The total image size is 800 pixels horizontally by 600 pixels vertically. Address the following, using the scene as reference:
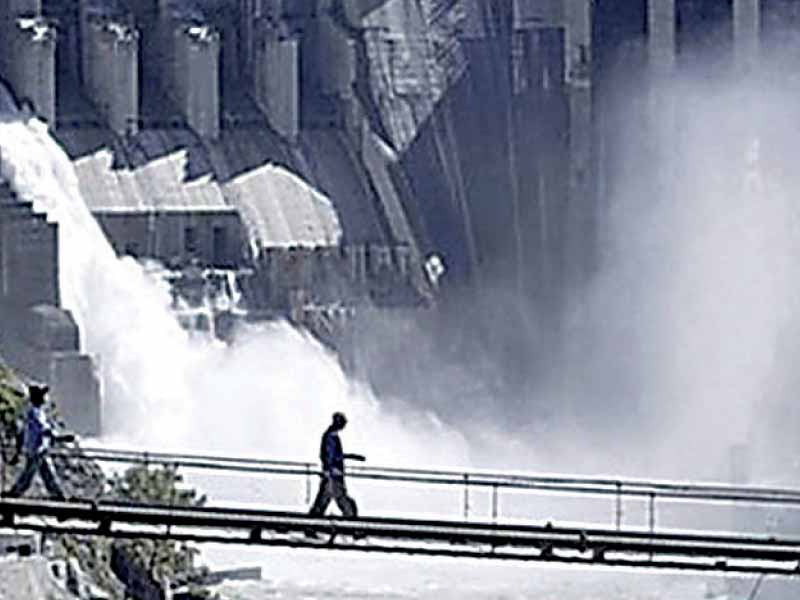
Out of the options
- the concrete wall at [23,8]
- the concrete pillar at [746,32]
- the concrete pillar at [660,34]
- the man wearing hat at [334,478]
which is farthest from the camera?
the concrete pillar at [660,34]

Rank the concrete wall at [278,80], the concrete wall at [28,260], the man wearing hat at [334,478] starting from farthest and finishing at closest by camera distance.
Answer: the concrete wall at [278,80]
the concrete wall at [28,260]
the man wearing hat at [334,478]

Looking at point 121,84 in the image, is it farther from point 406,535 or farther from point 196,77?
point 406,535

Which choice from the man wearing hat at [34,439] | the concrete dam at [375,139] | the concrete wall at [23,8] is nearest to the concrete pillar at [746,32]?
the concrete dam at [375,139]

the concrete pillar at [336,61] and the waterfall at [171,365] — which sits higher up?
the concrete pillar at [336,61]

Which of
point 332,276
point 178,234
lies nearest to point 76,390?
point 178,234

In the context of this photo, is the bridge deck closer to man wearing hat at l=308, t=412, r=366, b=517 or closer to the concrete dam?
man wearing hat at l=308, t=412, r=366, b=517

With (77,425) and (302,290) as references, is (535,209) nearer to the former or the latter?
(302,290)

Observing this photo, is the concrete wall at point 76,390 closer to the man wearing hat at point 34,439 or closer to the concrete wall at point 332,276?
the concrete wall at point 332,276

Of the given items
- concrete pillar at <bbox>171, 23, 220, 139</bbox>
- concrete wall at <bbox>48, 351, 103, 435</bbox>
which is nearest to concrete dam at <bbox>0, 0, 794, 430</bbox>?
concrete pillar at <bbox>171, 23, 220, 139</bbox>
